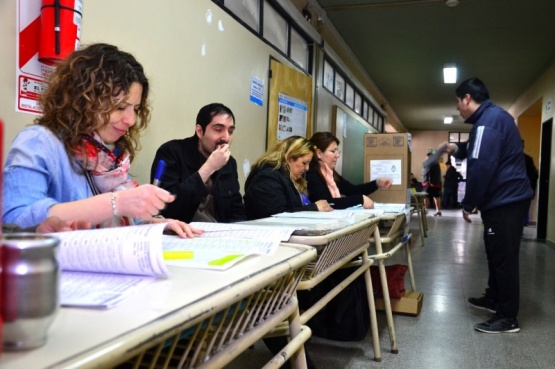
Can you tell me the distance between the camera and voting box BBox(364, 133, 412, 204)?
385 cm

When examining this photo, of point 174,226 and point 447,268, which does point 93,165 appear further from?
point 447,268

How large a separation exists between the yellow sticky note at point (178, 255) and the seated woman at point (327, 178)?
84.8 inches

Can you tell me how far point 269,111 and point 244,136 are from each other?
461 mm

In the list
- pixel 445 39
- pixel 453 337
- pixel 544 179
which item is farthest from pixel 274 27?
pixel 544 179

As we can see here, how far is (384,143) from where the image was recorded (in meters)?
3.94

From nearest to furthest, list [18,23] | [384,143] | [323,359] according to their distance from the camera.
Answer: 1. [18,23]
2. [323,359]
3. [384,143]

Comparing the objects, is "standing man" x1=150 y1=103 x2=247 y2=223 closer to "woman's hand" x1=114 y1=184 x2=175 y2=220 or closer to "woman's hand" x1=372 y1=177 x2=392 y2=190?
"woman's hand" x1=114 y1=184 x2=175 y2=220

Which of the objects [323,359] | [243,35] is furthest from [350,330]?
[243,35]

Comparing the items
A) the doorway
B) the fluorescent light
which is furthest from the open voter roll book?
the doorway

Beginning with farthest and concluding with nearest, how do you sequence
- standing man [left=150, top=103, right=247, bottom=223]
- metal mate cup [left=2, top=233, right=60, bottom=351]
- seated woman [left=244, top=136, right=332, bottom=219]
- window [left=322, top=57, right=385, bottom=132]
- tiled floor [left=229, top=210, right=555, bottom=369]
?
window [left=322, top=57, right=385, bottom=132], seated woman [left=244, top=136, right=332, bottom=219], tiled floor [left=229, top=210, right=555, bottom=369], standing man [left=150, top=103, right=247, bottom=223], metal mate cup [left=2, top=233, right=60, bottom=351]

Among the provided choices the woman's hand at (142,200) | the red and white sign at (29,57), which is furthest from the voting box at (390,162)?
the woman's hand at (142,200)

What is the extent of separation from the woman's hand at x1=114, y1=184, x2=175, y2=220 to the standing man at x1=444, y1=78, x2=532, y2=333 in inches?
85.6

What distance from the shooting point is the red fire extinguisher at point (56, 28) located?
1.49m

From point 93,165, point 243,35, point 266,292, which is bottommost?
point 266,292
